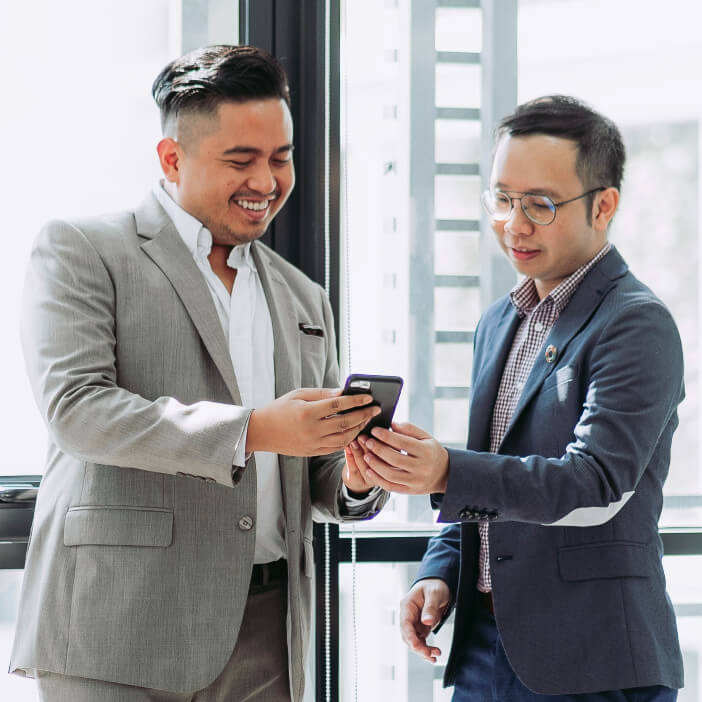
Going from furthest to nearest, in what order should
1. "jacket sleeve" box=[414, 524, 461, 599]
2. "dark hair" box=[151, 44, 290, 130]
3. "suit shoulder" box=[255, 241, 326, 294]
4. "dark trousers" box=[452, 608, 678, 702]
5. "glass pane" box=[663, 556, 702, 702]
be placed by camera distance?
"glass pane" box=[663, 556, 702, 702] → "suit shoulder" box=[255, 241, 326, 294] → "jacket sleeve" box=[414, 524, 461, 599] → "dark hair" box=[151, 44, 290, 130] → "dark trousers" box=[452, 608, 678, 702]

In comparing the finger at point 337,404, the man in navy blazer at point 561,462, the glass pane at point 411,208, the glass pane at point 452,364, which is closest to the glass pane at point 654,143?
the glass pane at point 411,208

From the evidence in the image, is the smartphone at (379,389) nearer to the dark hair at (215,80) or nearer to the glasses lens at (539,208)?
the glasses lens at (539,208)

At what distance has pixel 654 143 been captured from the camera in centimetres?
245

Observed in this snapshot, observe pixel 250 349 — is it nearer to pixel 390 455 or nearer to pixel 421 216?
pixel 390 455

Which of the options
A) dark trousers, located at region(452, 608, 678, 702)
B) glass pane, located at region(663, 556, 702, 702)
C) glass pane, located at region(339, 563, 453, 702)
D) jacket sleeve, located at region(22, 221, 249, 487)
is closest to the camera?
jacket sleeve, located at region(22, 221, 249, 487)

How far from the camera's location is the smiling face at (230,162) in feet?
5.89

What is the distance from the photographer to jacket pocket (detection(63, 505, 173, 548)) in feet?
5.17

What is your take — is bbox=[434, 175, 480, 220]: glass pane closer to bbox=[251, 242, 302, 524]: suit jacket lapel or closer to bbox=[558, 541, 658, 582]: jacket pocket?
bbox=[251, 242, 302, 524]: suit jacket lapel

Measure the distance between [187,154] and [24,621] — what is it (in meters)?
0.95

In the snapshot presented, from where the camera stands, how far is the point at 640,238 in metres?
2.44

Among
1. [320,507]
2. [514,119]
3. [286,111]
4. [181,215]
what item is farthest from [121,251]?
[514,119]

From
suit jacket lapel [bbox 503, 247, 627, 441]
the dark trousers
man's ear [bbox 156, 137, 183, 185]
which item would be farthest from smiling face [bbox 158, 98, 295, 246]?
the dark trousers

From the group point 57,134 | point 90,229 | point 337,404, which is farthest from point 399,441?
point 57,134

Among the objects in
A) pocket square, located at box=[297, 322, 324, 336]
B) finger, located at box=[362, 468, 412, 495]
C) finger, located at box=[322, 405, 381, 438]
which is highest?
pocket square, located at box=[297, 322, 324, 336]
